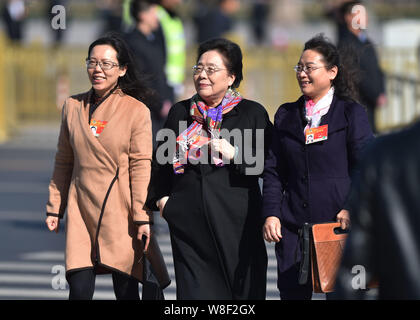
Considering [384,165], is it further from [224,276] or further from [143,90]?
[143,90]

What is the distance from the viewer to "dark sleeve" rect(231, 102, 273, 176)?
509 cm

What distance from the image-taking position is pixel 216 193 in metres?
5.09

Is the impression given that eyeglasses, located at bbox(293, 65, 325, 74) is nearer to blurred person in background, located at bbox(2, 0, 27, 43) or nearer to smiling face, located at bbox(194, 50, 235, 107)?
smiling face, located at bbox(194, 50, 235, 107)

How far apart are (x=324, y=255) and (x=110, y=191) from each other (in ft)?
3.78

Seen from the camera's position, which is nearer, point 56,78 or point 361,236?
point 361,236

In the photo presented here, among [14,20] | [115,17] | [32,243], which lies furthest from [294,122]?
[14,20]

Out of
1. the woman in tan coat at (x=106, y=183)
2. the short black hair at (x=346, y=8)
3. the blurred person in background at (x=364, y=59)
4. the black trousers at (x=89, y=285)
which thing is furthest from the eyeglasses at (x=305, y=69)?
the short black hair at (x=346, y=8)

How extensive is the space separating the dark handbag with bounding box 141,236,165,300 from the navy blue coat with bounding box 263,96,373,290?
2.04 ft

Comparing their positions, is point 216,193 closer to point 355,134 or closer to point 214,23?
point 355,134

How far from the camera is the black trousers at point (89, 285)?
5273 mm

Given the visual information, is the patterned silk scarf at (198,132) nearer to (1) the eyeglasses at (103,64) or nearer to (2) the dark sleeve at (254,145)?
(2) the dark sleeve at (254,145)

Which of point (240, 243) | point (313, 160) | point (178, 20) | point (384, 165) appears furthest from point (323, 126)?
point (178, 20)

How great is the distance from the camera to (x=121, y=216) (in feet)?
17.4

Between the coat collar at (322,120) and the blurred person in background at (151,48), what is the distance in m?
3.37
